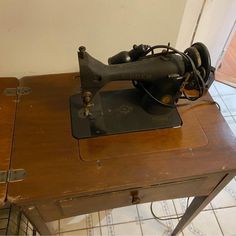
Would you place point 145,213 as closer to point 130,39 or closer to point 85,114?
point 85,114

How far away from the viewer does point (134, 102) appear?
2.76 ft

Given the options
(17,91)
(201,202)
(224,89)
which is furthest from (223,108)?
(17,91)

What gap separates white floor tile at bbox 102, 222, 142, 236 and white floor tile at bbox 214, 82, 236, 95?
1.31m

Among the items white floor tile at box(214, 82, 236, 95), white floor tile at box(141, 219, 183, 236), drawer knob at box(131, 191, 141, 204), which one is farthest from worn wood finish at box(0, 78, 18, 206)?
white floor tile at box(214, 82, 236, 95)

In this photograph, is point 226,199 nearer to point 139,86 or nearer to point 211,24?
point 139,86

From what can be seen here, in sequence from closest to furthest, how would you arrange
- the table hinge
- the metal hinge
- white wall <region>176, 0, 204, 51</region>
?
the metal hinge, the table hinge, white wall <region>176, 0, 204, 51</region>

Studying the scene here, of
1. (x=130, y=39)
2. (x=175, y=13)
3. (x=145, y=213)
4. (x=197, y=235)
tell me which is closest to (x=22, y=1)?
(x=130, y=39)

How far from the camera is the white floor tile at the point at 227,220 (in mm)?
1302

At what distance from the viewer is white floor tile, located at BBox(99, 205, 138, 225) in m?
1.32

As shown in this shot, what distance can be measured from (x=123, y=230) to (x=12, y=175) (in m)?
0.85

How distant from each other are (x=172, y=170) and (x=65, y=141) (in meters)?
0.34

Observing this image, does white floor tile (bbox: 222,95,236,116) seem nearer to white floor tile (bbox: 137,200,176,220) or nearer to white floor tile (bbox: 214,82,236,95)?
white floor tile (bbox: 214,82,236,95)

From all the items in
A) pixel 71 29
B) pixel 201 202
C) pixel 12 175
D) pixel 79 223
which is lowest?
pixel 79 223

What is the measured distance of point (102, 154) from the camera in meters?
0.71
